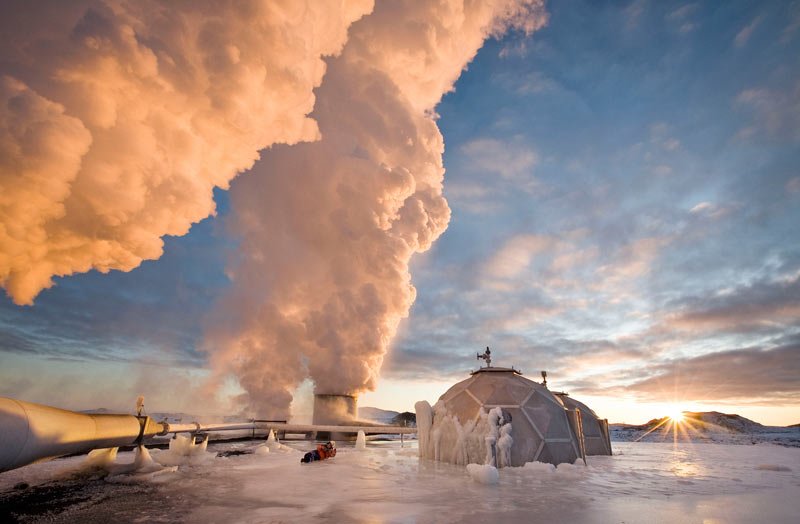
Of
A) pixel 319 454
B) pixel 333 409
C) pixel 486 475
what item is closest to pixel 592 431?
pixel 486 475

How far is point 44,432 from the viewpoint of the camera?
7.57 meters

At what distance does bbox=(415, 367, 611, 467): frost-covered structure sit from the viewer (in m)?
18.4

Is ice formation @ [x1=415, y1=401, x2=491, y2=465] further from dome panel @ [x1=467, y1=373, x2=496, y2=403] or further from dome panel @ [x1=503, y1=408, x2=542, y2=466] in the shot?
dome panel @ [x1=467, y1=373, x2=496, y2=403]

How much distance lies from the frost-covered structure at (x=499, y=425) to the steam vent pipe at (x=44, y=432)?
52.2 feet

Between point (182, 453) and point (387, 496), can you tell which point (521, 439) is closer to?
point (387, 496)

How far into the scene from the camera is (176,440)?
17.7 metres

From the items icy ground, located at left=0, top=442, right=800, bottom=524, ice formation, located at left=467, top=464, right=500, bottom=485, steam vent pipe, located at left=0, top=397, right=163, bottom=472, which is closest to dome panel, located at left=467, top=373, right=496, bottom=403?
icy ground, located at left=0, top=442, right=800, bottom=524

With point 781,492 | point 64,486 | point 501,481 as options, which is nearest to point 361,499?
point 501,481

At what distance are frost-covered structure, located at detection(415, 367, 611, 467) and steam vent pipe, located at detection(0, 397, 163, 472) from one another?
1590 centimetres

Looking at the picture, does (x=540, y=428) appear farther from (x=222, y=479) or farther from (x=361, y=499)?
(x=222, y=479)

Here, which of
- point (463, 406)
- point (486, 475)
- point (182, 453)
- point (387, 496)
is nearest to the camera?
point (387, 496)

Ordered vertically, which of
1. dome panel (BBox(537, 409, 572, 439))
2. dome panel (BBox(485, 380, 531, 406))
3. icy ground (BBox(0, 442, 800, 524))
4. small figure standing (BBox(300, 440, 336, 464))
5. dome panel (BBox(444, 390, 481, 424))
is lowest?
small figure standing (BBox(300, 440, 336, 464))

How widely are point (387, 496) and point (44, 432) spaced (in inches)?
332

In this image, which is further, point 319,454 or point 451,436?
point 451,436
